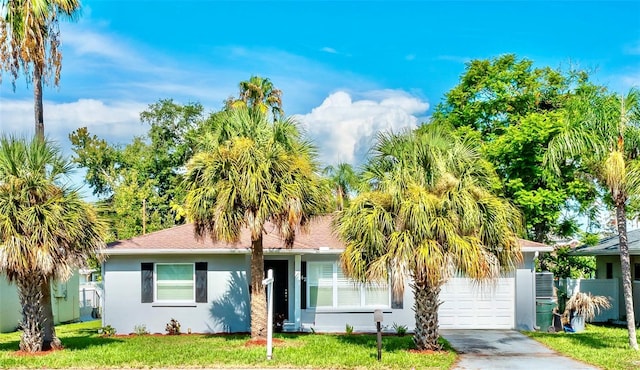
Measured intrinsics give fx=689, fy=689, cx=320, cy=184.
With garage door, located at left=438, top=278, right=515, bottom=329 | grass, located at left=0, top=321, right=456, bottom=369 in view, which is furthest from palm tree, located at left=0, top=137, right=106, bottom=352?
garage door, located at left=438, top=278, right=515, bottom=329

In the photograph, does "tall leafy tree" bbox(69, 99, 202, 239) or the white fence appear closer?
the white fence

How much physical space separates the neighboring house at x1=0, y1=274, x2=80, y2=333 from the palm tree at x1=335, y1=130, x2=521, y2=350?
34.5 ft

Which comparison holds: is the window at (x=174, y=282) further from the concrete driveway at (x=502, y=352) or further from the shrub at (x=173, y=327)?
the concrete driveway at (x=502, y=352)

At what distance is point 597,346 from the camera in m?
16.9

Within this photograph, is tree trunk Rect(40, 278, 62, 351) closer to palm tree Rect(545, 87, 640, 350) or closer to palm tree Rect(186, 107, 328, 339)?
palm tree Rect(186, 107, 328, 339)

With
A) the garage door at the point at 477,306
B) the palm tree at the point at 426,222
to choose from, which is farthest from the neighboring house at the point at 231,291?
the palm tree at the point at 426,222

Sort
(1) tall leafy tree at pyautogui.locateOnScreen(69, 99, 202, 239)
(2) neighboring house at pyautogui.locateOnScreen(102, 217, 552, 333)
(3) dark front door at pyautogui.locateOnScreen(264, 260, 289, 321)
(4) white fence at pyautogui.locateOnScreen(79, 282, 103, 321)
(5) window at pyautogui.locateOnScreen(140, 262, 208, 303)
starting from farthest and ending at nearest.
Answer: (1) tall leafy tree at pyautogui.locateOnScreen(69, 99, 202, 239) → (4) white fence at pyautogui.locateOnScreen(79, 282, 103, 321) → (3) dark front door at pyautogui.locateOnScreen(264, 260, 289, 321) → (5) window at pyautogui.locateOnScreen(140, 262, 208, 303) → (2) neighboring house at pyautogui.locateOnScreen(102, 217, 552, 333)

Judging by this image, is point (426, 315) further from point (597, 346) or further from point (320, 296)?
point (320, 296)

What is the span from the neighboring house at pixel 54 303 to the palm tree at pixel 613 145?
15.1 m

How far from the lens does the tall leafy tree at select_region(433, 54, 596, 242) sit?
2611cm

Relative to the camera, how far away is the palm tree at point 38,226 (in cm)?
1512

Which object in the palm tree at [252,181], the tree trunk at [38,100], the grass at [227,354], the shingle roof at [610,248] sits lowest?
the grass at [227,354]

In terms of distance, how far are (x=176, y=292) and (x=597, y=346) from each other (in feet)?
39.7

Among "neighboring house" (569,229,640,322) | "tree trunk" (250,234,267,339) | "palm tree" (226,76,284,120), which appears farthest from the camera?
"palm tree" (226,76,284,120)
